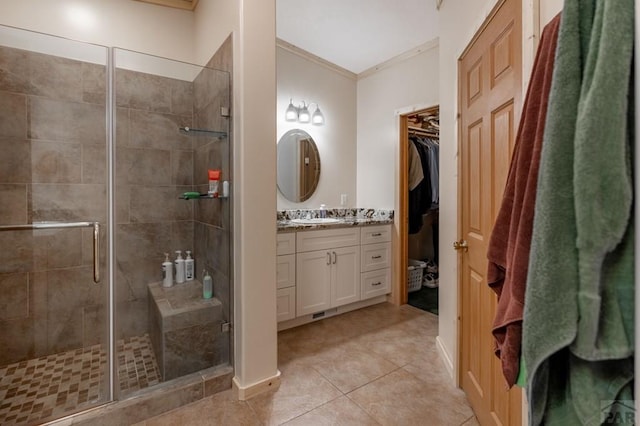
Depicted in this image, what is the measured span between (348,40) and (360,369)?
282cm

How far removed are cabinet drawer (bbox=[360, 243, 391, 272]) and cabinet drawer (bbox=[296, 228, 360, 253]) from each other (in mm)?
165

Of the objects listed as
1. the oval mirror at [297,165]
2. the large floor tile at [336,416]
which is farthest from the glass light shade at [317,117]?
the large floor tile at [336,416]

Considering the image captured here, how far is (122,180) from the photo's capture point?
6.68 ft

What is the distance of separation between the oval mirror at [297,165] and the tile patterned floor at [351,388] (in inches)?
53.5

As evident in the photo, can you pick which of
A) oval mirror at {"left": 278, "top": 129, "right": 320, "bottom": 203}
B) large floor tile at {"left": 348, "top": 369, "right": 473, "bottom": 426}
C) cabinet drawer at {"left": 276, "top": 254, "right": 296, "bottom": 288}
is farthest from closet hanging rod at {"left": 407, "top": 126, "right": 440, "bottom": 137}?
large floor tile at {"left": 348, "top": 369, "right": 473, "bottom": 426}

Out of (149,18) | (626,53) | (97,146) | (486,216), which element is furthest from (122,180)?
(626,53)

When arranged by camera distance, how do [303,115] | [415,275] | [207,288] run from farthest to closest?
1. [415,275]
2. [303,115]
3. [207,288]

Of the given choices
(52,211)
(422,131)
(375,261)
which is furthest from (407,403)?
(422,131)

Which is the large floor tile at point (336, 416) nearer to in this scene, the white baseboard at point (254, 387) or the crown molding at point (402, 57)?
the white baseboard at point (254, 387)

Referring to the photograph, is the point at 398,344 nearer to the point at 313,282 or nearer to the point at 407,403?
the point at 407,403

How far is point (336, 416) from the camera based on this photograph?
1.59 meters

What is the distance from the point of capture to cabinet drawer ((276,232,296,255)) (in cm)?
249

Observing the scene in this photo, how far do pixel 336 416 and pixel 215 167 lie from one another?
64.5 inches

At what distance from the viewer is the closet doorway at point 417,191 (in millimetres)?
3191
